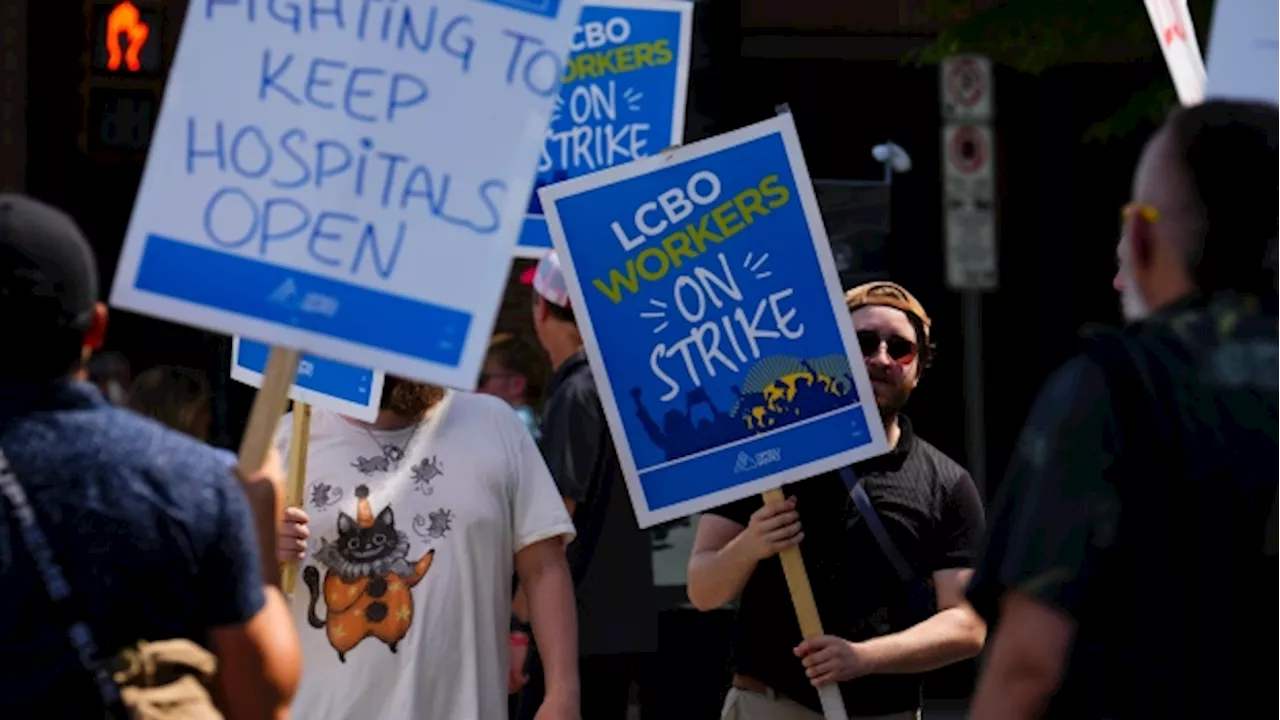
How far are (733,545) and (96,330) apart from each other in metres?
2.49

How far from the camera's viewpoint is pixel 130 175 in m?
17.0

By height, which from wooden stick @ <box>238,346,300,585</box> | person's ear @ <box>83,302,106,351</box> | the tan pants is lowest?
the tan pants

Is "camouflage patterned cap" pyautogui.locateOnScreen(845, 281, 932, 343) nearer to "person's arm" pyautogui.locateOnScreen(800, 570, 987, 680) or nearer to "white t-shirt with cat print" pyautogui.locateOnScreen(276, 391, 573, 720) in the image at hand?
"person's arm" pyautogui.locateOnScreen(800, 570, 987, 680)

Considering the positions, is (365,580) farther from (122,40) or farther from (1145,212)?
(122,40)

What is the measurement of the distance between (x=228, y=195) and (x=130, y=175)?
517 inches

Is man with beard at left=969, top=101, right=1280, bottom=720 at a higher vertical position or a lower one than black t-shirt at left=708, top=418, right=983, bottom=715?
higher

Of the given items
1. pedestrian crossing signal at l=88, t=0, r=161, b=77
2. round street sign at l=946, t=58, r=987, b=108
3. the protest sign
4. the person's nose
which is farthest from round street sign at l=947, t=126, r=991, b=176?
the protest sign

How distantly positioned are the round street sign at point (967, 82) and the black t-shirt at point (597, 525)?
18.8 feet

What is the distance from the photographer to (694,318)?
586 centimetres

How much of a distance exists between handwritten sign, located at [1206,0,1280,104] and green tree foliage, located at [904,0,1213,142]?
6.58 m

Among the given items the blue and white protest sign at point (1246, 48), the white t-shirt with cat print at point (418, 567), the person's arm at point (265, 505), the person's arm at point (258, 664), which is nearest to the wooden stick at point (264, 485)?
the person's arm at point (265, 505)

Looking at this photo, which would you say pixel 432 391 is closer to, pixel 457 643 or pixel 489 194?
pixel 457 643

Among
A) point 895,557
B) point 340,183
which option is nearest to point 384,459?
point 895,557

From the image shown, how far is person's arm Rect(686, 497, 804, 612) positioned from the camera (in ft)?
18.8
